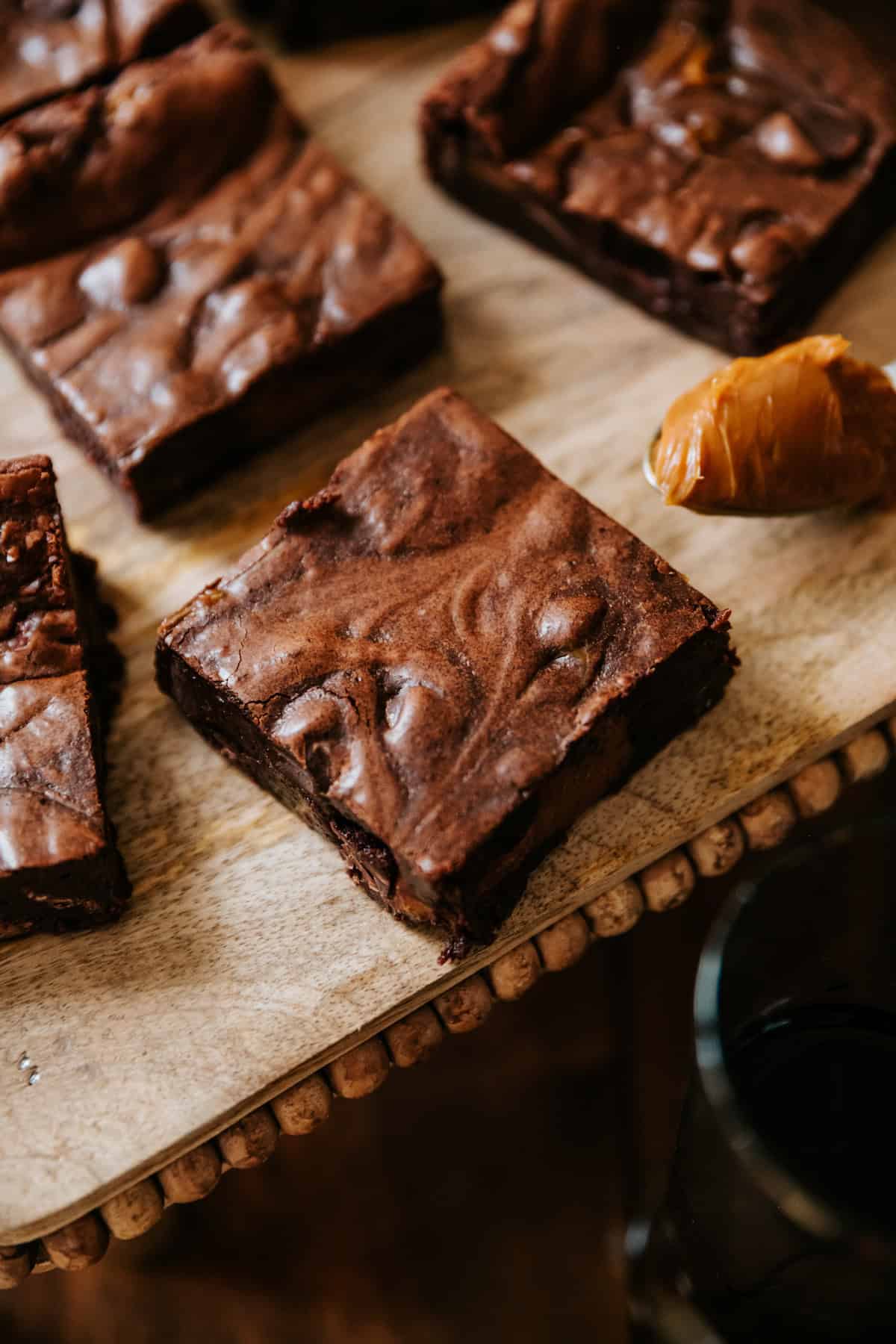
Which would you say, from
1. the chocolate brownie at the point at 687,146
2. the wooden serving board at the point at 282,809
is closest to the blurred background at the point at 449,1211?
the wooden serving board at the point at 282,809

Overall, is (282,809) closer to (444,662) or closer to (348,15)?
(444,662)

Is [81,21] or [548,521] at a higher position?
[81,21]

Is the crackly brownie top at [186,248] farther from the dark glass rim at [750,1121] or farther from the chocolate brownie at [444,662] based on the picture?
the dark glass rim at [750,1121]

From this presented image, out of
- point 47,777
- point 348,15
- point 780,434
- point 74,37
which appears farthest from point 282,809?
point 348,15

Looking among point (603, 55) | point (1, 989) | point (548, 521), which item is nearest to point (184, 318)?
point (548, 521)

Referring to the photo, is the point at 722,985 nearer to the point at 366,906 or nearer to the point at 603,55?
the point at 366,906

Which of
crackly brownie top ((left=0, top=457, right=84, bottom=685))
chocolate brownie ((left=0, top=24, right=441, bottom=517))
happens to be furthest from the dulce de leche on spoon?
crackly brownie top ((left=0, top=457, right=84, bottom=685))
